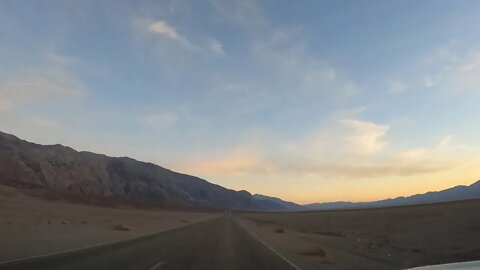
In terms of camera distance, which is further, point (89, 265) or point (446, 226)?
point (446, 226)

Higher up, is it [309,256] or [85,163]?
[85,163]

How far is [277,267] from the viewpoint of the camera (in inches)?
658

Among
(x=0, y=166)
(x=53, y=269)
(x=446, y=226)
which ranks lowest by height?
(x=53, y=269)

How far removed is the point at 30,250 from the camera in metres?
21.7

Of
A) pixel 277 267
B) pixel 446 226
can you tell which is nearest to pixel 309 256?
pixel 277 267

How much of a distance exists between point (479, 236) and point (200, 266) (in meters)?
22.7

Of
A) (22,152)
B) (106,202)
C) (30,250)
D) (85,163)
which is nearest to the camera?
A: (30,250)

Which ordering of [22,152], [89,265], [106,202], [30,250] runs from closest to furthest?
[89,265], [30,250], [106,202], [22,152]

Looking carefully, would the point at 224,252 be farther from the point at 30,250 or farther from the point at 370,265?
the point at 30,250

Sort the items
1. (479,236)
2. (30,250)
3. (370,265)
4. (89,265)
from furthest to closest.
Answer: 1. (479,236)
2. (30,250)
3. (370,265)
4. (89,265)

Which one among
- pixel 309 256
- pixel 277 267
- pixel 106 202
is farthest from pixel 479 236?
pixel 106 202

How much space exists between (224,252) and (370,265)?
677cm

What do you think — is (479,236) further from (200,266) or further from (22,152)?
(22,152)

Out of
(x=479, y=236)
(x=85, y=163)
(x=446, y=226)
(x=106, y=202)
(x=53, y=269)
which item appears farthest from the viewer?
(x=85, y=163)
